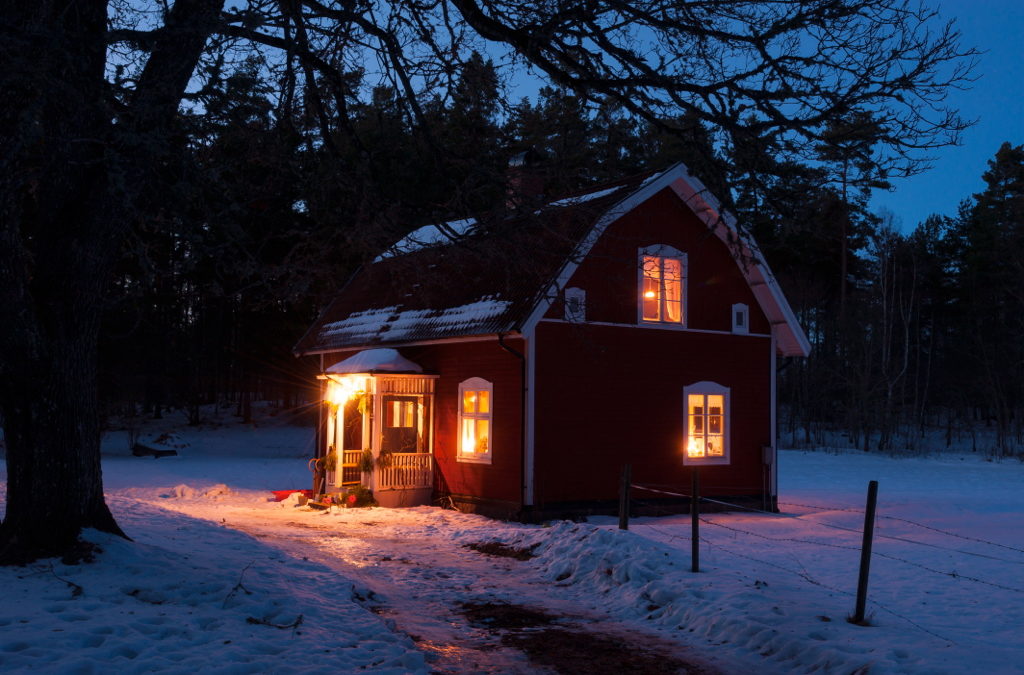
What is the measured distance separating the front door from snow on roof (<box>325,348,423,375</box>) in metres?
0.71

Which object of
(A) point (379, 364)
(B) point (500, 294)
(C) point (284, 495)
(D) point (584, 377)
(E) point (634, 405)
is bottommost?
(C) point (284, 495)

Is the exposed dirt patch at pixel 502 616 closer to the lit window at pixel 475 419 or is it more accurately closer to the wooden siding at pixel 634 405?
the wooden siding at pixel 634 405

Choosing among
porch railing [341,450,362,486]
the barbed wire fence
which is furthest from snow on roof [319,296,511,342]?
the barbed wire fence

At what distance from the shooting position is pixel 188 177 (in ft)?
26.2

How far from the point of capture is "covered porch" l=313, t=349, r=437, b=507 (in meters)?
18.2

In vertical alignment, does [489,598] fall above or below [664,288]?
below

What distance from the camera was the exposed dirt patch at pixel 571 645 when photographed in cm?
695

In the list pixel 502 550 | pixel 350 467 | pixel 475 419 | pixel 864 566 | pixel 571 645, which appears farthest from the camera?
pixel 350 467

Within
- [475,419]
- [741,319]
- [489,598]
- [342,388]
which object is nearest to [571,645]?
[489,598]

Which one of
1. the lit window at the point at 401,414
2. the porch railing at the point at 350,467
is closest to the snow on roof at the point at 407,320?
the lit window at the point at 401,414

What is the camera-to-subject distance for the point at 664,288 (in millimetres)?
18312

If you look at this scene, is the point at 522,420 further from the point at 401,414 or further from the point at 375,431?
the point at 401,414

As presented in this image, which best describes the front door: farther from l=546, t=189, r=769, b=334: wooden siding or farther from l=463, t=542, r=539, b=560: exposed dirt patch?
l=463, t=542, r=539, b=560: exposed dirt patch

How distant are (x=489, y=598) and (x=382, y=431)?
9.07m
